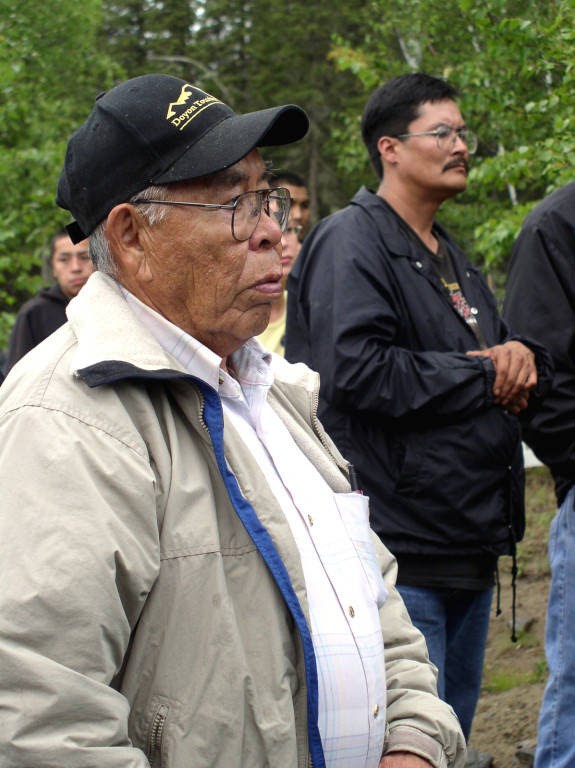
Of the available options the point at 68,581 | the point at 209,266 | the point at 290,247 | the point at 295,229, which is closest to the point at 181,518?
the point at 68,581

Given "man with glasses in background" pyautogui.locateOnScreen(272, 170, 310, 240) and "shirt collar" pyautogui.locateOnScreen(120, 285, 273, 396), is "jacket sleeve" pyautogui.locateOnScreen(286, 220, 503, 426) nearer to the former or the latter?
"shirt collar" pyautogui.locateOnScreen(120, 285, 273, 396)

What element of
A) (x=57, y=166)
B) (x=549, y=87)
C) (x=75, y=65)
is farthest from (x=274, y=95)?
(x=549, y=87)

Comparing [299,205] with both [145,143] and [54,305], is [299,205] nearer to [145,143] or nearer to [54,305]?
[54,305]

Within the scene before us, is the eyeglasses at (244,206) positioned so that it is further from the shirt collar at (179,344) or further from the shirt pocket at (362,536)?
the shirt pocket at (362,536)

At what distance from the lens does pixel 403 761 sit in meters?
2.17

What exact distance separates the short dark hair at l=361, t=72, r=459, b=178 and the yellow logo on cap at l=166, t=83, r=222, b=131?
1959mm

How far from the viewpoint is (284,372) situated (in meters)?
2.60

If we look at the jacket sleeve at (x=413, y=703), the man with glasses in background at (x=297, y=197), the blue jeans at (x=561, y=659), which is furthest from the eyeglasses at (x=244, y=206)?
the man with glasses in background at (x=297, y=197)

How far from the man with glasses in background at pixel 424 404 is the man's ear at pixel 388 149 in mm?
282

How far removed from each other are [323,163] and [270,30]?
4475 millimetres

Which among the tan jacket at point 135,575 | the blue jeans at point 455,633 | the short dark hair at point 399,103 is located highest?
the short dark hair at point 399,103

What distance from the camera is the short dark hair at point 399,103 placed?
4051mm

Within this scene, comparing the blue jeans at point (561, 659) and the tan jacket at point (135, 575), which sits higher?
the tan jacket at point (135, 575)

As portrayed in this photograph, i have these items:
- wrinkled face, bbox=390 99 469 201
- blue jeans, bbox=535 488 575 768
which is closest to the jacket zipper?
blue jeans, bbox=535 488 575 768
